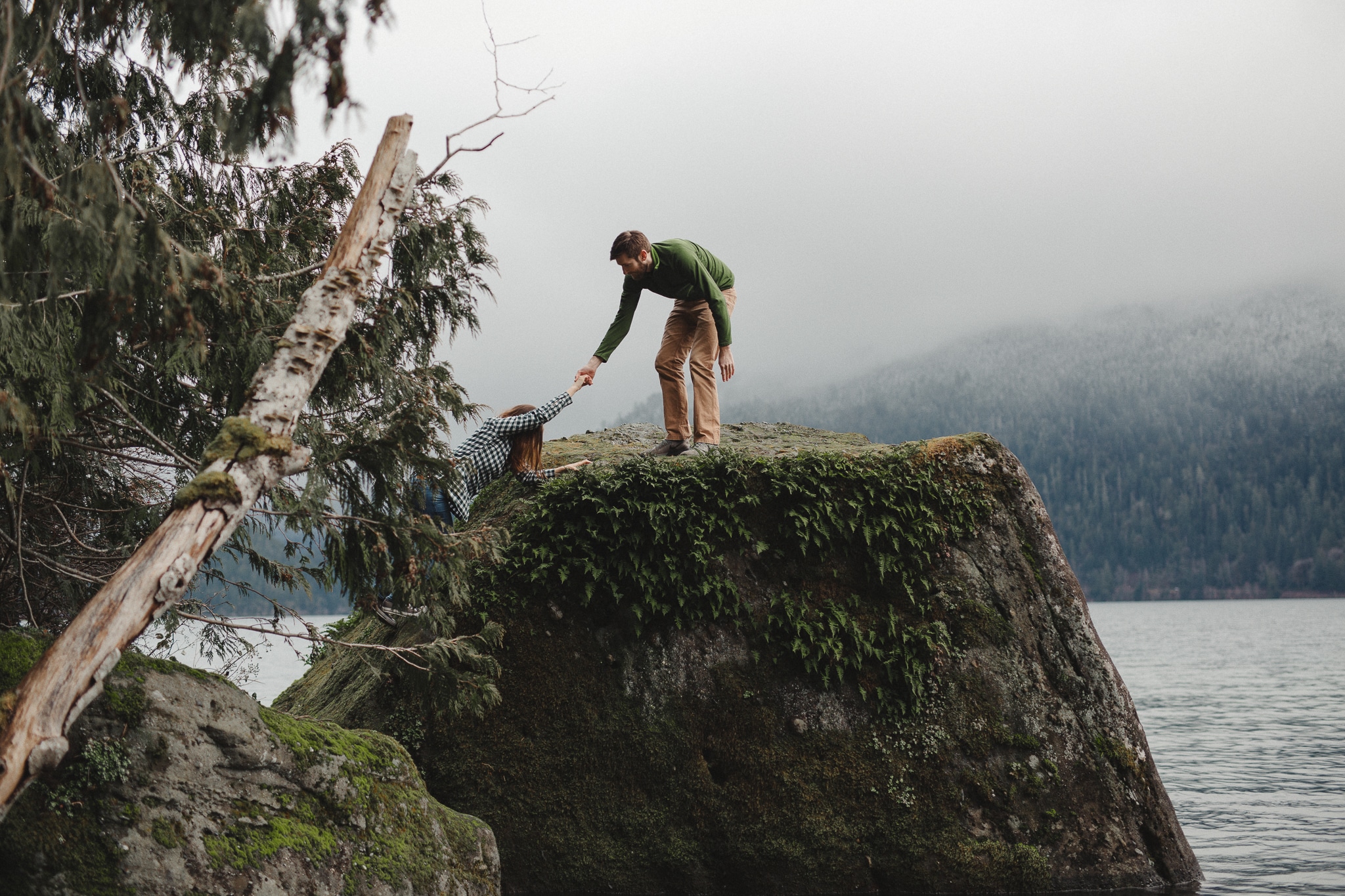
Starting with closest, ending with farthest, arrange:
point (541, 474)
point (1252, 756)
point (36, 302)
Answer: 1. point (36, 302)
2. point (541, 474)
3. point (1252, 756)

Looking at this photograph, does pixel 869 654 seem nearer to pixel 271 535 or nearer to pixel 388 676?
pixel 388 676

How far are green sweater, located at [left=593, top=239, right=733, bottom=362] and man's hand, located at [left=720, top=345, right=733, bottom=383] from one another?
0.07 metres

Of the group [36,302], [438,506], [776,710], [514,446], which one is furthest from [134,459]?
[776,710]

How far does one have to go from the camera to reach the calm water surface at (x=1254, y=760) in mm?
9602

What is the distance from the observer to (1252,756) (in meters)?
16.6

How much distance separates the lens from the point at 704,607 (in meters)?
8.35

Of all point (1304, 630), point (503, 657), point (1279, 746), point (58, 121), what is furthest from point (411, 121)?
point (1304, 630)

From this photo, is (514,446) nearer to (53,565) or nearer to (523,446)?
(523,446)

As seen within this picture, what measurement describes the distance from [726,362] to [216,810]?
6.21 m

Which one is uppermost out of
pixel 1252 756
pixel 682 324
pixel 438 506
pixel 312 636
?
pixel 682 324

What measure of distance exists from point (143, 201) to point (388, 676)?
4.38 meters

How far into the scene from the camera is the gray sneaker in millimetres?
9844

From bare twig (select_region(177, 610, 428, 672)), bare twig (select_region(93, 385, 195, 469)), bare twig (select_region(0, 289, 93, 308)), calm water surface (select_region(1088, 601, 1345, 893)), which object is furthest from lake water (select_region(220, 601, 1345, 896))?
bare twig (select_region(0, 289, 93, 308))

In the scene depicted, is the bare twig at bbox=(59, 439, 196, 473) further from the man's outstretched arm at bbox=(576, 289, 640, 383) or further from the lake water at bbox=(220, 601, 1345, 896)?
the lake water at bbox=(220, 601, 1345, 896)
